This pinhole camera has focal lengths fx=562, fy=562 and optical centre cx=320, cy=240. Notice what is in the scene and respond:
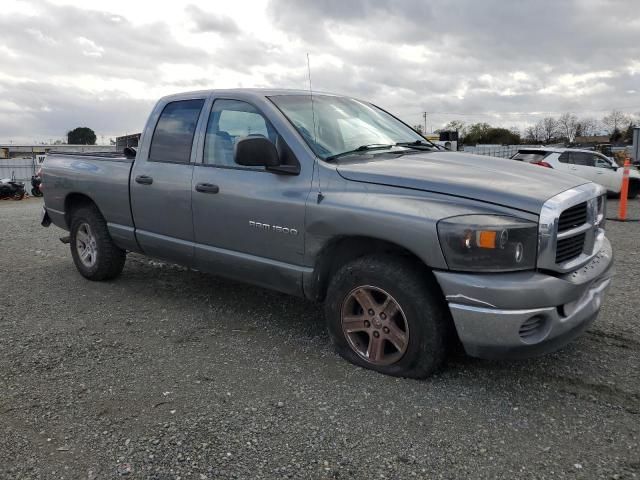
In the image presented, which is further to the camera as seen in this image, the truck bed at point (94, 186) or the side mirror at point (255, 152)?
the truck bed at point (94, 186)

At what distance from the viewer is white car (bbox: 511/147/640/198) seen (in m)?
15.5

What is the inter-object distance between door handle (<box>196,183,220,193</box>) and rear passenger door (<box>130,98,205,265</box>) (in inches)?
5.2

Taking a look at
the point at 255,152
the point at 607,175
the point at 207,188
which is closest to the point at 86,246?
the point at 207,188

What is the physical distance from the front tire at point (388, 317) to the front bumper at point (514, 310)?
18 cm

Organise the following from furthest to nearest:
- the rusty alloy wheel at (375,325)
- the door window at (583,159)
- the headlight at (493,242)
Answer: the door window at (583,159) → the rusty alloy wheel at (375,325) → the headlight at (493,242)

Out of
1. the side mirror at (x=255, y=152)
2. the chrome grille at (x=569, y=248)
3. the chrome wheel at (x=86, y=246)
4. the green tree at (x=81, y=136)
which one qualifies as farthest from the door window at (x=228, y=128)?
the green tree at (x=81, y=136)

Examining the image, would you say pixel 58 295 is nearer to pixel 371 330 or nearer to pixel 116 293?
pixel 116 293

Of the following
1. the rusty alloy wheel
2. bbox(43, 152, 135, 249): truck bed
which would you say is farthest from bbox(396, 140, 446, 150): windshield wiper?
bbox(43, 152, 135, 249): truck bed

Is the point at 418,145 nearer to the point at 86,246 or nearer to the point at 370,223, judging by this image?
the point at 370,223

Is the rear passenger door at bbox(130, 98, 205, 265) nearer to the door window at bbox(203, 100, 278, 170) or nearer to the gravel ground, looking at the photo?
the door window at bbox(203, 100, 278, 170)

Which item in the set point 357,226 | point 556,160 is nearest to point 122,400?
point 357,226

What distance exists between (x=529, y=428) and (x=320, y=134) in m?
2.30

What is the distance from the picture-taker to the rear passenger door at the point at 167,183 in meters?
4.56

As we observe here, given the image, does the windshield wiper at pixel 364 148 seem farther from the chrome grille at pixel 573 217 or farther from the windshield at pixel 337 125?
the chrome grille at pixel 573 217
